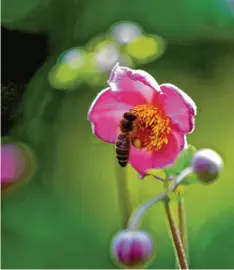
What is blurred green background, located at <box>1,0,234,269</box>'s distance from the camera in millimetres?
793

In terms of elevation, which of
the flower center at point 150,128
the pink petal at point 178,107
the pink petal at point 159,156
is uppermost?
the pink petal at point 178,107

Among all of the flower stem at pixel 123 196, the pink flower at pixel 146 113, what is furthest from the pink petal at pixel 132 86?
the flower stem at pixel 123 196

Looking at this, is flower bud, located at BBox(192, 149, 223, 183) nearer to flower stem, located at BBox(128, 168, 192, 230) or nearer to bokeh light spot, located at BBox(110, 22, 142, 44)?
flower stem, located at BBox(128, 168, 192, 230)

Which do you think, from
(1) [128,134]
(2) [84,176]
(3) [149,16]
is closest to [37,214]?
(2) [84,176]

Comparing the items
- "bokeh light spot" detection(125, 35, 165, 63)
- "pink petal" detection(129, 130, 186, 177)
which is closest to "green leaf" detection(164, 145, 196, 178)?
"pink petal" detection(129, 130, 186, 177)

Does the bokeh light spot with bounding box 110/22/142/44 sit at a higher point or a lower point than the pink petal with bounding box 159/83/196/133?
higher

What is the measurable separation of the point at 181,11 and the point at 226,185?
0.23 m

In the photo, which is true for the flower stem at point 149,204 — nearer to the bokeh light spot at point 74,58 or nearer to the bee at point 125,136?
the bee at point 125,136

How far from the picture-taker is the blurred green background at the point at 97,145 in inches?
31.2

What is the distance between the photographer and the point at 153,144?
749mm

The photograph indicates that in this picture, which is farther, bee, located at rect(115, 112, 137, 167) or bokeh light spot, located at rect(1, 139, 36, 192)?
bokeh light spot, located at rect(1, 139, 36, 192)

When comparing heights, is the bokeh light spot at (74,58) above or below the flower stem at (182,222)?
above

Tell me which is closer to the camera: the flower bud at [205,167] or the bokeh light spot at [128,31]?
Result: the flower bud at [205,167]

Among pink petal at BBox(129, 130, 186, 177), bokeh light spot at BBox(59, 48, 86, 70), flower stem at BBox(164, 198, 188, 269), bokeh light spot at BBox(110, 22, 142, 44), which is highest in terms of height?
bokeh light spot at BBox(110, 22, 142, 44)
